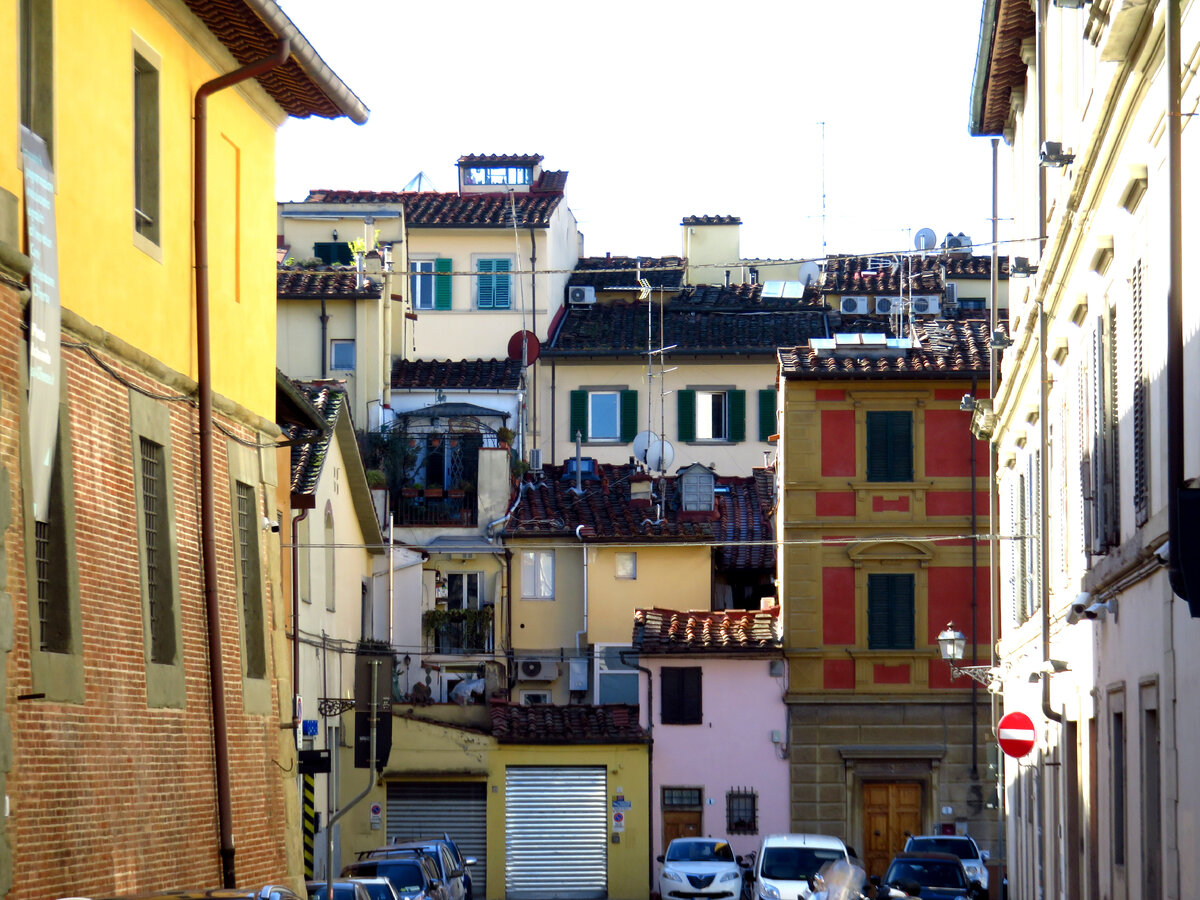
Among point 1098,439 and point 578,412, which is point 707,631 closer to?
point 578,412

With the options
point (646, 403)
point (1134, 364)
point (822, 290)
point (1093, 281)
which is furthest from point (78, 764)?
point (822, 290)

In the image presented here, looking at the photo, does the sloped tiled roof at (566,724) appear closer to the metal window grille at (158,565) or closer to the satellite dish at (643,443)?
the satellite dish at (643,443)

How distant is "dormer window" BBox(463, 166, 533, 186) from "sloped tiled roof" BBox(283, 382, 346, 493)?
88.1ft

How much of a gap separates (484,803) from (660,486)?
986 centimetres

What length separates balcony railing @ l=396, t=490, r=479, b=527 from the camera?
45.7 meters

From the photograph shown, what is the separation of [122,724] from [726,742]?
25.8 metres

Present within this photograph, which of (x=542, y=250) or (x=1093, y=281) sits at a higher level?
(x=542, y=250)

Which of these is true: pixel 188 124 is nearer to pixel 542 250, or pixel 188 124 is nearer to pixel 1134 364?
pixel 1134 364

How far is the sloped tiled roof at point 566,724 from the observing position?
130 ft

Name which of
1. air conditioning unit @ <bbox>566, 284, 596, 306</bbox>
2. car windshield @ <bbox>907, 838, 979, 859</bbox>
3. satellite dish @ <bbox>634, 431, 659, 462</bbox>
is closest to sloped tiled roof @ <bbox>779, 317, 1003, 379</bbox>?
satellite dish @ <bbox>634, 431, 659, 462</bbox>

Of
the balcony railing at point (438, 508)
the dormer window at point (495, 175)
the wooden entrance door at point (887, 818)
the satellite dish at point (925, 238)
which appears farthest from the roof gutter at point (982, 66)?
the dormer window at point (495, 175)

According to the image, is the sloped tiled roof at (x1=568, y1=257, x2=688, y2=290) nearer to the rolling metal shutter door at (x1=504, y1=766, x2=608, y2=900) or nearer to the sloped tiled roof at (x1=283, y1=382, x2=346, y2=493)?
the rolling metal shutter door at (x1=504, y1=766, x2=608, y2=900)

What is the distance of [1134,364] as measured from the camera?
14969mm

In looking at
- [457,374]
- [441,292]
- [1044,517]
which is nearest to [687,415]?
[457,374]
